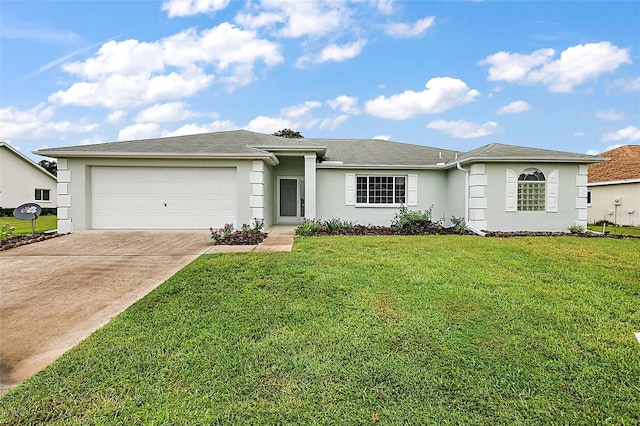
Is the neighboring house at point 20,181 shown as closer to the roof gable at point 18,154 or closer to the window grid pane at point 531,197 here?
the roof gable at point 18,154

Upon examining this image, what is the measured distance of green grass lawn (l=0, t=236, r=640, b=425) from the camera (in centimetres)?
269

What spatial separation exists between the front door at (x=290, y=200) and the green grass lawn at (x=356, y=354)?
9.78 m

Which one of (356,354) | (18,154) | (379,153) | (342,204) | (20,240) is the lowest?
(356,354)

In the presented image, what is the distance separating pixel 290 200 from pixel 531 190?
31.5 ft

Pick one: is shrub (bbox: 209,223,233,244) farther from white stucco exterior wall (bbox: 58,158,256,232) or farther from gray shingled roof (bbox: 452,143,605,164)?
gray shingled roof (bbox: 452,143,605,164)

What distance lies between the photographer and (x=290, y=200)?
52.4ft

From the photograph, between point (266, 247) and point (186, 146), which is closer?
point (266, 247)

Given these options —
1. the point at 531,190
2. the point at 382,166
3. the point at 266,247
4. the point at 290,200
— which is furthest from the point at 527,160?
the point at 266,247

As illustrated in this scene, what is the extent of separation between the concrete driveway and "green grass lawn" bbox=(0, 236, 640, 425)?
0.41 m

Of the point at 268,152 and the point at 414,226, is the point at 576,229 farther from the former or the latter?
the point at 268,152

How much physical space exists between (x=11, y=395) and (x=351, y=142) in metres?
17.9

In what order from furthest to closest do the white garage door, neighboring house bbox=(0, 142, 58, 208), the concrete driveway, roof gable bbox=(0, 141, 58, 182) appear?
neighboring house bbox=(0, 142, 58, 208)
roof gable bbox=(0, 141, 58, 182)
the white garage door
the concrete driveway

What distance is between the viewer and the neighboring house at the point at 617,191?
18.1 metres

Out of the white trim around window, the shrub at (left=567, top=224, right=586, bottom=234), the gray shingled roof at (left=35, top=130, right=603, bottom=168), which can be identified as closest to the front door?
the gray shingled roof at (left=35, top=130, right=603, bottom=168)
